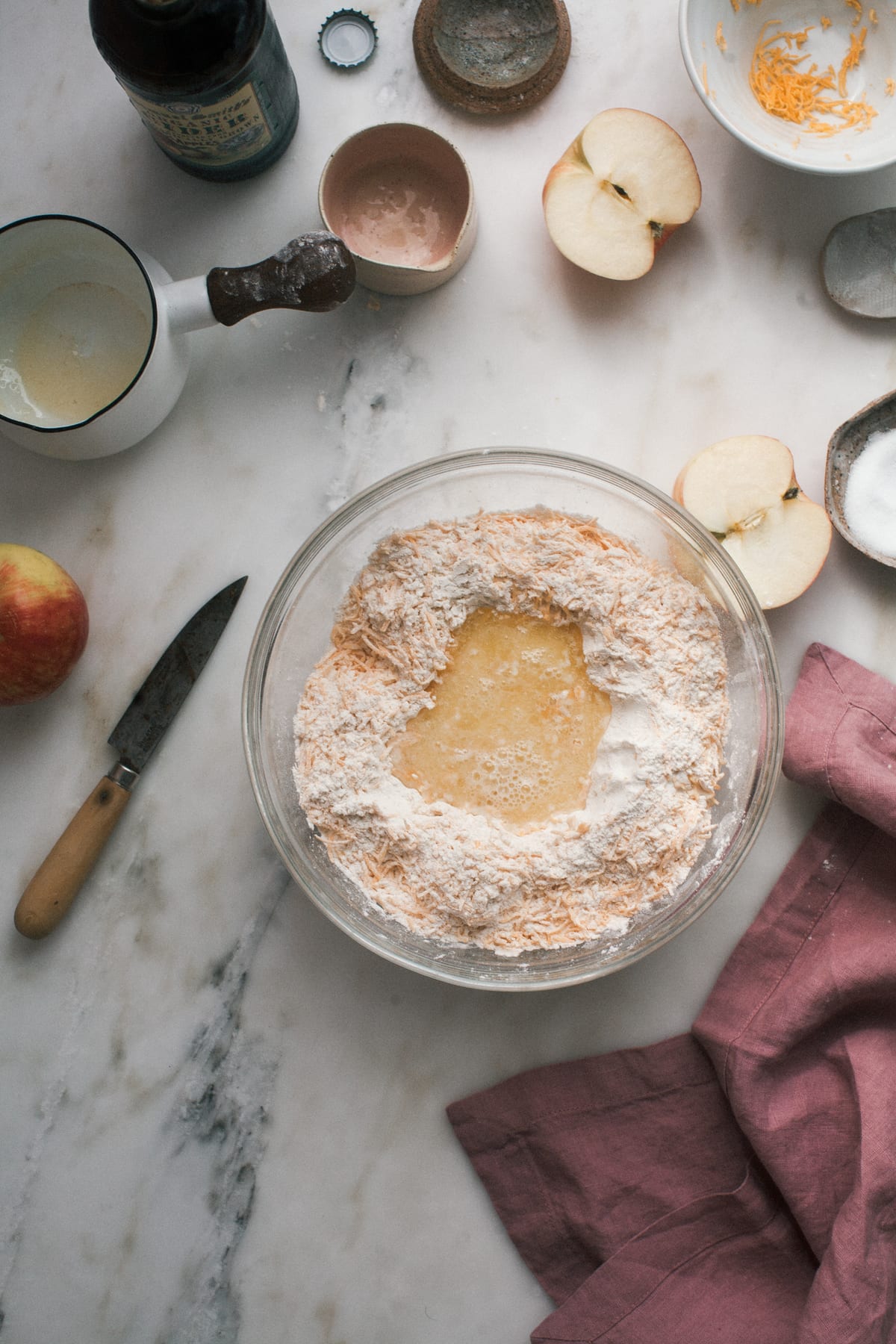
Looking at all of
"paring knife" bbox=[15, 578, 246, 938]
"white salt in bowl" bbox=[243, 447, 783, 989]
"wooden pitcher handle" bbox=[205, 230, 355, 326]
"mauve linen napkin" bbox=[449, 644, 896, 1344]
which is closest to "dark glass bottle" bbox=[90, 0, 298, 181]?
"wooden pitcher handle" bbox=[205, 230, 355, 326]

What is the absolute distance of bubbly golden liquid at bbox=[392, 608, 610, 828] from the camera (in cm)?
143

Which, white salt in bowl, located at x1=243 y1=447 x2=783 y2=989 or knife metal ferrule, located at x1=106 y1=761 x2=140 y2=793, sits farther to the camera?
knife metal ferrule, located at x1=106 y1=761 x2=140 y2=793

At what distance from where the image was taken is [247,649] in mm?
1512

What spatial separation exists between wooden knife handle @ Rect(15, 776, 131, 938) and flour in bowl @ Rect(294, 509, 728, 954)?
0.33m

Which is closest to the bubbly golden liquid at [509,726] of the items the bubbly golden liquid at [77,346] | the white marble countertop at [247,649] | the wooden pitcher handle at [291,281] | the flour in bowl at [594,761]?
the flour in bowl at [594,761]

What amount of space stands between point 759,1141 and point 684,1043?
0.55 ft

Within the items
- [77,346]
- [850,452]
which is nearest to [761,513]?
[850,452]

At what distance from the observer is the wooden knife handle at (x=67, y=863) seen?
4.81 feet

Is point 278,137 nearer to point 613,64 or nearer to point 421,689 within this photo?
point 613,64

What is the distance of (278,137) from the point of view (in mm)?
1479

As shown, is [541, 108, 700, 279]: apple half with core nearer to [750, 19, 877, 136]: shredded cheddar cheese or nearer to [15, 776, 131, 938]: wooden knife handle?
[750, 19, 877, 136]: shredded cheddar cheese

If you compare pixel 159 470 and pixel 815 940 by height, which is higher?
pixel 159 470

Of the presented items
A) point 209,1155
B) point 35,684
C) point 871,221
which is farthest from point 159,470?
point 871,221

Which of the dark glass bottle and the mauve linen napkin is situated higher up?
the dark glass bottle
